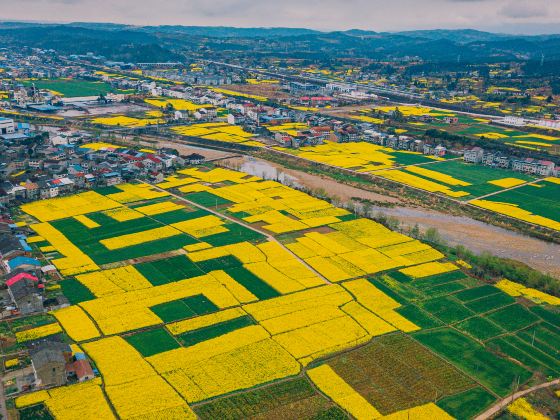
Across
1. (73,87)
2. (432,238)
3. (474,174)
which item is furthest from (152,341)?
(73,87)

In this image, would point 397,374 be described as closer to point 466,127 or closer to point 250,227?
point 250,227

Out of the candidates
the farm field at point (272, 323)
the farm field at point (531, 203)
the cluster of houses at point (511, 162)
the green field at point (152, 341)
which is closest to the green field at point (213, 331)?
the farm field at point (272, 323)

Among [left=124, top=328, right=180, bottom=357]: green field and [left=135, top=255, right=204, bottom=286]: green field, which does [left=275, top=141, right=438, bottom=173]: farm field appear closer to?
[left=135, top=255, right=204, bottom=286]: green field

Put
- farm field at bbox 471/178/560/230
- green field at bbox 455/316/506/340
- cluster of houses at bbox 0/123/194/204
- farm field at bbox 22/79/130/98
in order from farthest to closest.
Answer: farm field at bbox 22/79/130/98 < cluster of houses at bbox 0/123/194/204 < farm field at bbox 471/178/560/230 < green field at bbox 455/316/506/340

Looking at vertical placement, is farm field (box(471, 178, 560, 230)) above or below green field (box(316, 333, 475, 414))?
below

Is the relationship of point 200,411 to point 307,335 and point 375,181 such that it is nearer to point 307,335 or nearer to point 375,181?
point 307,335

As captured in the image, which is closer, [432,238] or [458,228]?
[432,238]

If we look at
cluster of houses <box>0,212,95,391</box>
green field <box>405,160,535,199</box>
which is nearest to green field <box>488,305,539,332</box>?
cluster of houses <box>0,212,95,391</box>
